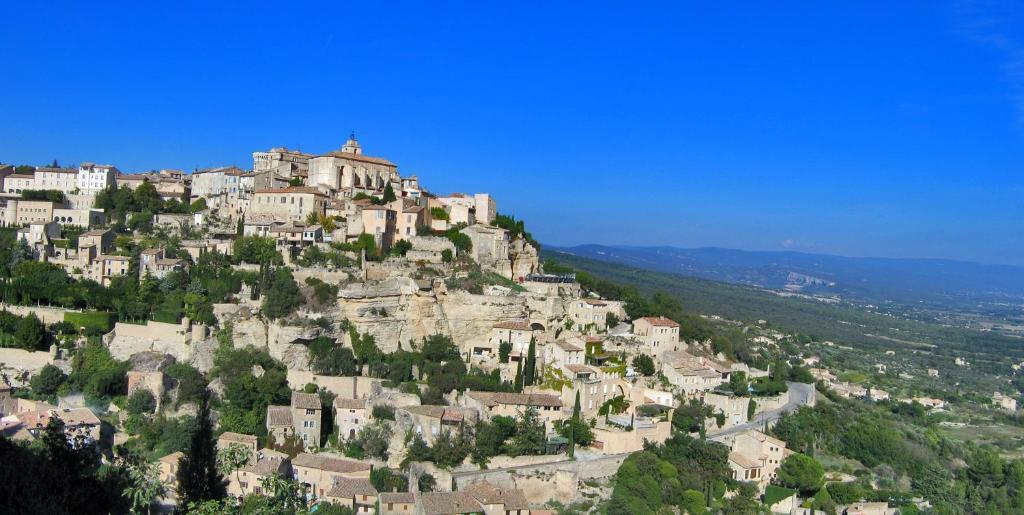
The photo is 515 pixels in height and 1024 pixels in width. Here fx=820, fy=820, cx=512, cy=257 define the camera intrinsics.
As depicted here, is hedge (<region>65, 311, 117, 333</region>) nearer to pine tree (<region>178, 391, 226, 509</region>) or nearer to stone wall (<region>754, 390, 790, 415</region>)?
pine tree (<region>178, 391, 226, 509</region>)

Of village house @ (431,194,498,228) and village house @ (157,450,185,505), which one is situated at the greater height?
village house @ (431,194,498,228)

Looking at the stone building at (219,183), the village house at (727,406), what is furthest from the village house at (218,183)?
the village house at (727,406)

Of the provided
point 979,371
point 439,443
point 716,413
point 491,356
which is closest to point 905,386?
point 979,371

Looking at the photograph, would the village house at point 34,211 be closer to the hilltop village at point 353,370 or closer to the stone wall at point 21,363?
the hilltop village at point 353,370

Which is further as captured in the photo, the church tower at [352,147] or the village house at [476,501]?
the church tower at [352,147]

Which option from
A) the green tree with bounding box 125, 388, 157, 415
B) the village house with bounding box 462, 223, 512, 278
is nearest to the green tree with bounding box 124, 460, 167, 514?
the green tree with bounding box 125, 388, 157, 415

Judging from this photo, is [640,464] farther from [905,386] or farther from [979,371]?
[979,371]

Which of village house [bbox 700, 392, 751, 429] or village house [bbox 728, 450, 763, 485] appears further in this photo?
village house [bbox 700, 392, 751, 429]
